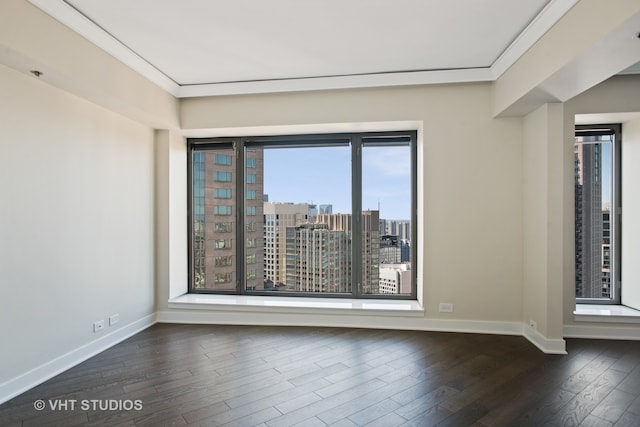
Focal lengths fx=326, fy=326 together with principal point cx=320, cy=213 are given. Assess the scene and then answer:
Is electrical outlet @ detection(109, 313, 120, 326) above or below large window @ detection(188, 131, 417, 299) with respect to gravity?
below

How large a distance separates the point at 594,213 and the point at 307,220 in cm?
344

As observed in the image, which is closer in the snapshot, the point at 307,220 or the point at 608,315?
the point at 608,315

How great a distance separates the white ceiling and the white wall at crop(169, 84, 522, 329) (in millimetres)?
250

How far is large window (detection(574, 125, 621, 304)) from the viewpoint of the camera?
3.79m

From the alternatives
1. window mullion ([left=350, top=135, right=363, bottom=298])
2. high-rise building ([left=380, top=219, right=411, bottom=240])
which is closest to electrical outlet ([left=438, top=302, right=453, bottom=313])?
high-rise building ([left=380, top=219, right=411, bottom=240])

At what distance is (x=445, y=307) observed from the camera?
12.0ft

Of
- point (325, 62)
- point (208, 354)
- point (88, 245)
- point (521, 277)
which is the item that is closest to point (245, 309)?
point (208, 354)

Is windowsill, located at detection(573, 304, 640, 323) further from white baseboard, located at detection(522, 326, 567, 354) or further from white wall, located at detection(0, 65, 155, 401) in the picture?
white wall, located at detection(0, 65, 155, 401)

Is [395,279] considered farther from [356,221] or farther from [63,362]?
[63,362]

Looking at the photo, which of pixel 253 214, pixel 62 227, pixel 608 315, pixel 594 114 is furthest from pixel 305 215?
pixel 608 315

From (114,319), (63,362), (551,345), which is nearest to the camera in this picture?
(63,362)

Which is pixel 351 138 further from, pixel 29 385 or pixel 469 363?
pixel 29 385

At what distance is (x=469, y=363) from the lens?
9.33 ft

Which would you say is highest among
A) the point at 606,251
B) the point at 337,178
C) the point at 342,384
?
the point at 337,178
